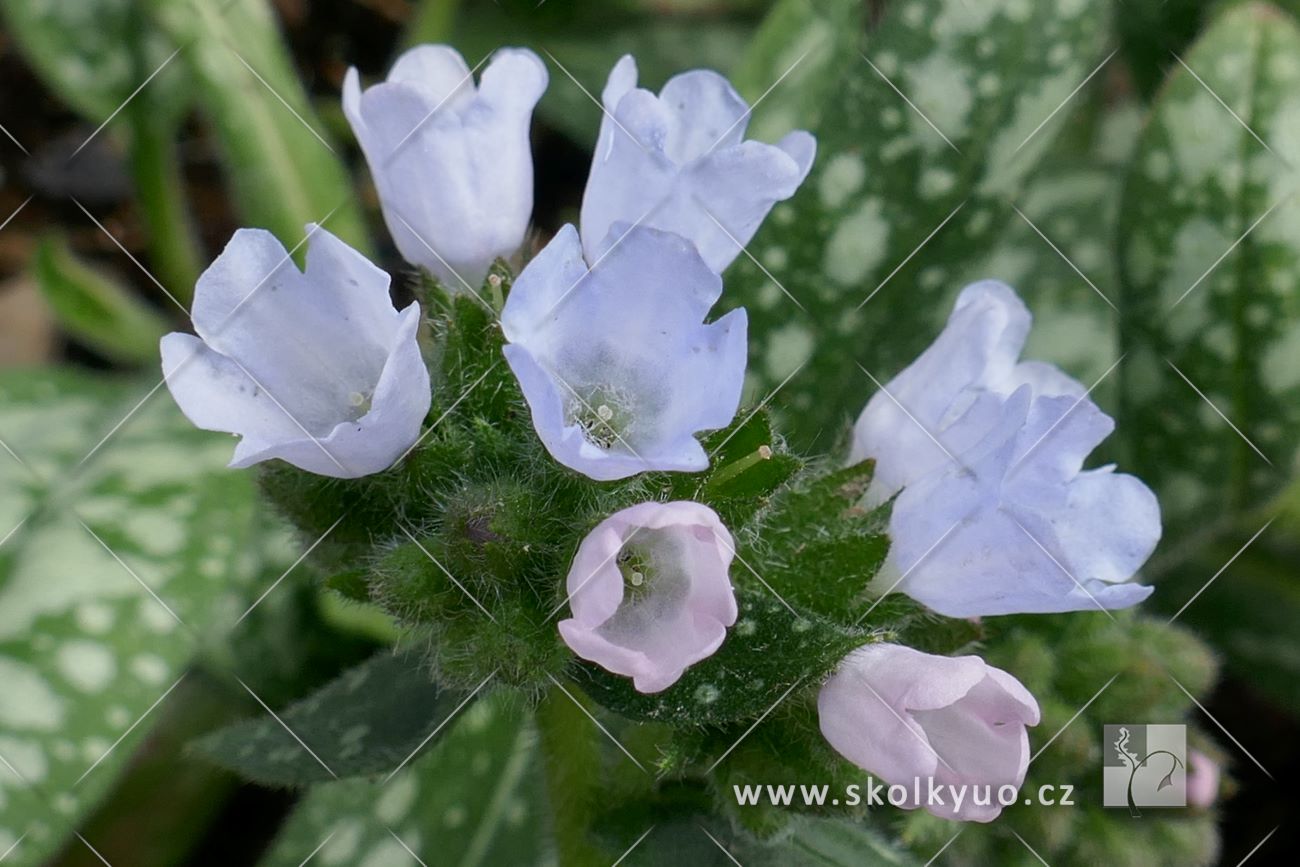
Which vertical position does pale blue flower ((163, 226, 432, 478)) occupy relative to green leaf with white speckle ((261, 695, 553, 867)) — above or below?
above

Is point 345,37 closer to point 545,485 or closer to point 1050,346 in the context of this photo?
point 1050,346

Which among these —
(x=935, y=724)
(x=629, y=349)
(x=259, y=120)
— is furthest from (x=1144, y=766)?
(x=259, y=120)

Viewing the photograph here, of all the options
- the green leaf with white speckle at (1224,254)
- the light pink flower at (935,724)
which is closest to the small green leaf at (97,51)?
the green leaf with white speckle at (1224,254)

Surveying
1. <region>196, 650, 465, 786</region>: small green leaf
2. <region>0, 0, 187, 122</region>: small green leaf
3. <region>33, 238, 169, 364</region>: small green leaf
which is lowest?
<region>33, 238, 169, 364</region>: small green leaf

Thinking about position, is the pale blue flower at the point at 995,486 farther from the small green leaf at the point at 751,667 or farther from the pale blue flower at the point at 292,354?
the pale blue flower at the point at 292,354

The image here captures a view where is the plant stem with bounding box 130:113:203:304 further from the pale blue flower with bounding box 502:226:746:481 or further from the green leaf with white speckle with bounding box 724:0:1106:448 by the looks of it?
the pale blue flower with bounding box 502:226:746:481

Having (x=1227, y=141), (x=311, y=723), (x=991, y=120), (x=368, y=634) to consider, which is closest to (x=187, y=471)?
(x=368, y=634)

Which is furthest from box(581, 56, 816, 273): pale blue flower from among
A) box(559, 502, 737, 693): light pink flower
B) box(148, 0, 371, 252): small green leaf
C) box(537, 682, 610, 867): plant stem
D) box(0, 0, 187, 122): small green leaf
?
box(0, 0, 187, 122): small green leaf
